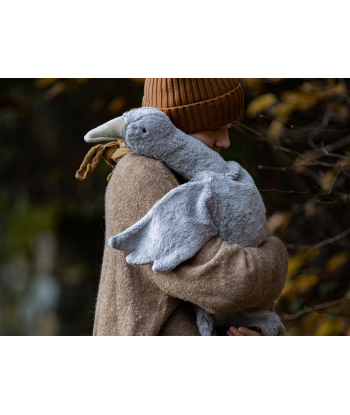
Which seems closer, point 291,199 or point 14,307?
point 14,307

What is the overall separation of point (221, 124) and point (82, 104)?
1.47 meters

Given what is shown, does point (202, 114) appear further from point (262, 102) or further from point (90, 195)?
point (90, 195)

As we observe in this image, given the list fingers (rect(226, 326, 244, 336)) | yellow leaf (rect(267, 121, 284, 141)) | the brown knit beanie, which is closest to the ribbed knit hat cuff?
the brown knit beanie

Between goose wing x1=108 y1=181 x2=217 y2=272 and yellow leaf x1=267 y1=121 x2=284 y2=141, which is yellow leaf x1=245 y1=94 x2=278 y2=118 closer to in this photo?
yellow leaf x1=267 y1=121 x2=284 y2=141

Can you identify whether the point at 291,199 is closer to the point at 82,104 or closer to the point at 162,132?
the point at 82,104

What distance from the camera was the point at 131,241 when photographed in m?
0.86

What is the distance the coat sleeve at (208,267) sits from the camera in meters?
0.81

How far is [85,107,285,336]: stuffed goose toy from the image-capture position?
828 millimetres

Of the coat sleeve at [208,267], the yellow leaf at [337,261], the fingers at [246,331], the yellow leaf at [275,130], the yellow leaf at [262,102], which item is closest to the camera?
the coat sleeve at [208,267]

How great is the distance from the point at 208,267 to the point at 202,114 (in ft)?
1.26

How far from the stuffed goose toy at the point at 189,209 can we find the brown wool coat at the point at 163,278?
0.03 metres

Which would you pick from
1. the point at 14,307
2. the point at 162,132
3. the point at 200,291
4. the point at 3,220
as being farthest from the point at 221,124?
the point at 14,307


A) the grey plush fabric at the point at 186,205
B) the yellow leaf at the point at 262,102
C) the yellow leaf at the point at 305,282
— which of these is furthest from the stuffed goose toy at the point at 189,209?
the yellow leaf at the point at 305,282

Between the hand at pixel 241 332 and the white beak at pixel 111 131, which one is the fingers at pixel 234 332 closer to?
the hand at pixel 241 332
